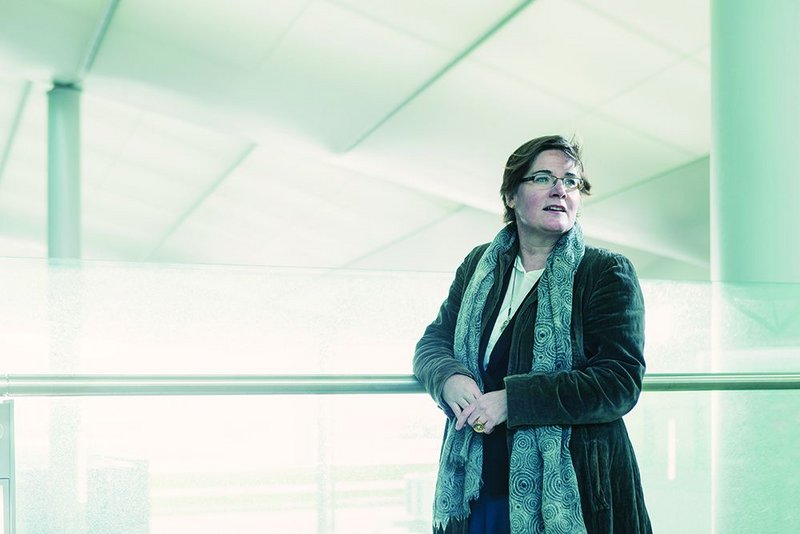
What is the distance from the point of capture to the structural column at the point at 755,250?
127 inches

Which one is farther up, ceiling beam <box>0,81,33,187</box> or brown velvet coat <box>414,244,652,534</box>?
ceiling beam <box>0,81,33,187</box>

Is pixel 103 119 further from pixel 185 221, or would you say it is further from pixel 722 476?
pixel 722 476

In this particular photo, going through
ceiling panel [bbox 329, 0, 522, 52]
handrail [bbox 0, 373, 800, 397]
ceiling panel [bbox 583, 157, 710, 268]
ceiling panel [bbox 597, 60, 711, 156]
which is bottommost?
handrail [bbox 0, 373, 800, 397]

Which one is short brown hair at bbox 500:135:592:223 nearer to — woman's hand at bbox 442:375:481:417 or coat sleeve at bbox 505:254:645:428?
coat sleeve at bbox 505:254:645:428

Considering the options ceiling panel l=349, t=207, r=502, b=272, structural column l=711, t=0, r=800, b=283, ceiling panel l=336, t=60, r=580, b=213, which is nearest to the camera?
structural column l=711, t=0, r=800, b=283

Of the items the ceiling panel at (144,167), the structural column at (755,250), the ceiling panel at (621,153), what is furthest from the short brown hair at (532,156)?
the ceiling panel at (144,167)

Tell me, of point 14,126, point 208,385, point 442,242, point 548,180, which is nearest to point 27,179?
point 14,126

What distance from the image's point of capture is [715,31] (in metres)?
4.19

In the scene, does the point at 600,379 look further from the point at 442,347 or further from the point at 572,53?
the point at 572,53

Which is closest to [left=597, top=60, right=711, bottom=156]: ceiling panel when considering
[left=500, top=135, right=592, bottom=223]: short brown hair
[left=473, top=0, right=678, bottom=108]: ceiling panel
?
[left=473, top=0, right=678, bottom=108]: ceiling panel

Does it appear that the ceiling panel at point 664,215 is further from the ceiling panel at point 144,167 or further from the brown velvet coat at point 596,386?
the brown velvet coat at point 596,386

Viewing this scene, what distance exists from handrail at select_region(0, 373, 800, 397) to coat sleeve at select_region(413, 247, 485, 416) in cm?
10

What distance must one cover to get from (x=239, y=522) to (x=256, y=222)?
13187mm

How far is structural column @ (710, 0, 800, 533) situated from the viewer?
324cm
